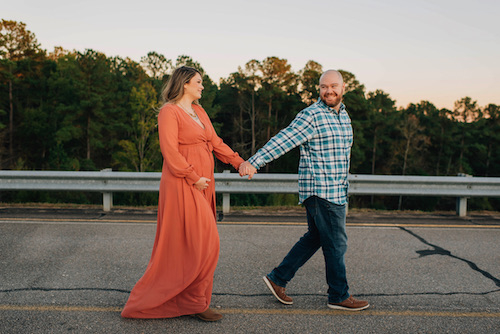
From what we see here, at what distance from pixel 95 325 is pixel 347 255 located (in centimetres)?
311

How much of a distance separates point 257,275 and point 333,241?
1.20m

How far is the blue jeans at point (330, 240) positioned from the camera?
3.55 m

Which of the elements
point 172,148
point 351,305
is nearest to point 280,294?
point 351,305

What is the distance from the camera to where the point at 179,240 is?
11.2ft

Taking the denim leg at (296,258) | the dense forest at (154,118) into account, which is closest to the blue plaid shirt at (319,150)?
the denim leg at (296,258)

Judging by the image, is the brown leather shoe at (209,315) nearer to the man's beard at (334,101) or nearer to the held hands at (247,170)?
the held hands at (247,170)

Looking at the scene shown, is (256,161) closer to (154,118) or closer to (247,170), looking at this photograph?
(247,170)

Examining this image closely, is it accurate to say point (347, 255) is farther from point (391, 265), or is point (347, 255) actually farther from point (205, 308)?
point (205, 308)

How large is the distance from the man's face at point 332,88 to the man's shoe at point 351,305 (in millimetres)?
1682

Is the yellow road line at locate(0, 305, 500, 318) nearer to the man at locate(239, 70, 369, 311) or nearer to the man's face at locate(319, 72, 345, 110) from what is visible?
the man at locate(239, 70, 369, 311)

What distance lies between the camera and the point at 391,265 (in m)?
4.88

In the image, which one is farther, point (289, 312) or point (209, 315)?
point (289, 312)

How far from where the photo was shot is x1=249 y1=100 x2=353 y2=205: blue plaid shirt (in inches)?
139

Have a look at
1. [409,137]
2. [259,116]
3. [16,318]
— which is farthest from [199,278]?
[409,137]
